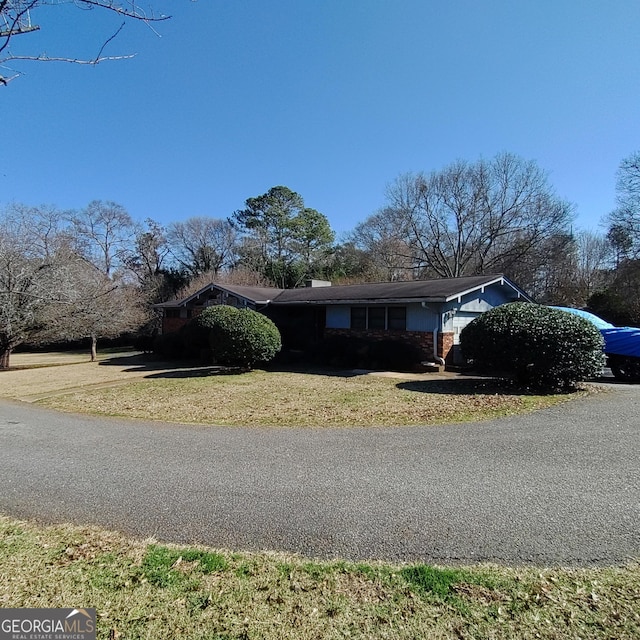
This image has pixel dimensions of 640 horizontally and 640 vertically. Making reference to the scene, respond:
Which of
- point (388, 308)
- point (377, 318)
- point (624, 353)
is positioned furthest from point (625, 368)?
point (377, 318)

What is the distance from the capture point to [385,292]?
1672 cm

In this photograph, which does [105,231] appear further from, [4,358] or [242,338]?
[242,338]

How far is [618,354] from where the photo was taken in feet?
38.9

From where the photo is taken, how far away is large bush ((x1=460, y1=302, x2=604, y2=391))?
944cm

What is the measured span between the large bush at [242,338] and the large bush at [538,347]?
6932 millimetres

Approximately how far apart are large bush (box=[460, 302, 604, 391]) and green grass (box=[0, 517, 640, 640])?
24.6 feet

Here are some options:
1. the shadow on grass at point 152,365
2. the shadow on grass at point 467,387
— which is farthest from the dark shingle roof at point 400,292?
the shadow on grass at point 152,365

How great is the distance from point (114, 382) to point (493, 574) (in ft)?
43.6

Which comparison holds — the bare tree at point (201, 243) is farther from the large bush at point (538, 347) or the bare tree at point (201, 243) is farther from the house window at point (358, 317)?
the large bush at point (538, 347)

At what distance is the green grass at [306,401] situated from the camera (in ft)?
24.5

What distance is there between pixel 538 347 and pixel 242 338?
8.94 metres

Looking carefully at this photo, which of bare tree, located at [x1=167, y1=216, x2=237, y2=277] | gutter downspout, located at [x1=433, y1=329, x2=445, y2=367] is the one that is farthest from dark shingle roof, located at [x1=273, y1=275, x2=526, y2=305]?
bare tree, located at [x1=167, y1=216, x2=237, y2=277]

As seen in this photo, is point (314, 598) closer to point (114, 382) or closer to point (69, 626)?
point (69, 626)

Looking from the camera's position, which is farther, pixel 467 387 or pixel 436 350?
pixel 436 350
